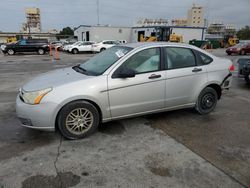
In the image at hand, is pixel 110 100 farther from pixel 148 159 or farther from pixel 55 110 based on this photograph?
pixel 148 159

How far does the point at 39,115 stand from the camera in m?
3.13

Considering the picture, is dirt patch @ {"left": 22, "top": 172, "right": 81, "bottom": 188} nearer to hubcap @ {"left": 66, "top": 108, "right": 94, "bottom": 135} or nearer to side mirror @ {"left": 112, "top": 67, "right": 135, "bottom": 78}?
hubcap @ {"left": 66, "top": 108, "right": 94, "bottom": 135}

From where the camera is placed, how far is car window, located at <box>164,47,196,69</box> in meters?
3.92

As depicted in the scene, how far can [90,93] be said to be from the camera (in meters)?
3.28

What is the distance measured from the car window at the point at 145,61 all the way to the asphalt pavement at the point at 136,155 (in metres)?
1.11

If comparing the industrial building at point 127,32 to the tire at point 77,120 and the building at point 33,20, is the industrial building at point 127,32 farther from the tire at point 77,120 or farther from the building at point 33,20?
the building at point 33,20

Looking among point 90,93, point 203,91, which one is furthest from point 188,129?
point 90,93

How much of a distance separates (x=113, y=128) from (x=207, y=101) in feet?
7.08

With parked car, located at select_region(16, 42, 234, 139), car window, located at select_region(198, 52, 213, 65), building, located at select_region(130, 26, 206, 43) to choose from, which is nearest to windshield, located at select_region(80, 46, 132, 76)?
parked car, located at select_region(16, 42, 234, 139)

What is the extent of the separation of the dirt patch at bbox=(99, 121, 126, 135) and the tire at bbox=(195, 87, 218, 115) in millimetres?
1739

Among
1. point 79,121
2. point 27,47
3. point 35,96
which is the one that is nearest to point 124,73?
point 79,121

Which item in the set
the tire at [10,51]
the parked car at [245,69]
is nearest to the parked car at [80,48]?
the tire at [10,51]

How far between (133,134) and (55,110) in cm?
139

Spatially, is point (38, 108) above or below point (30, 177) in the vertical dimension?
above
